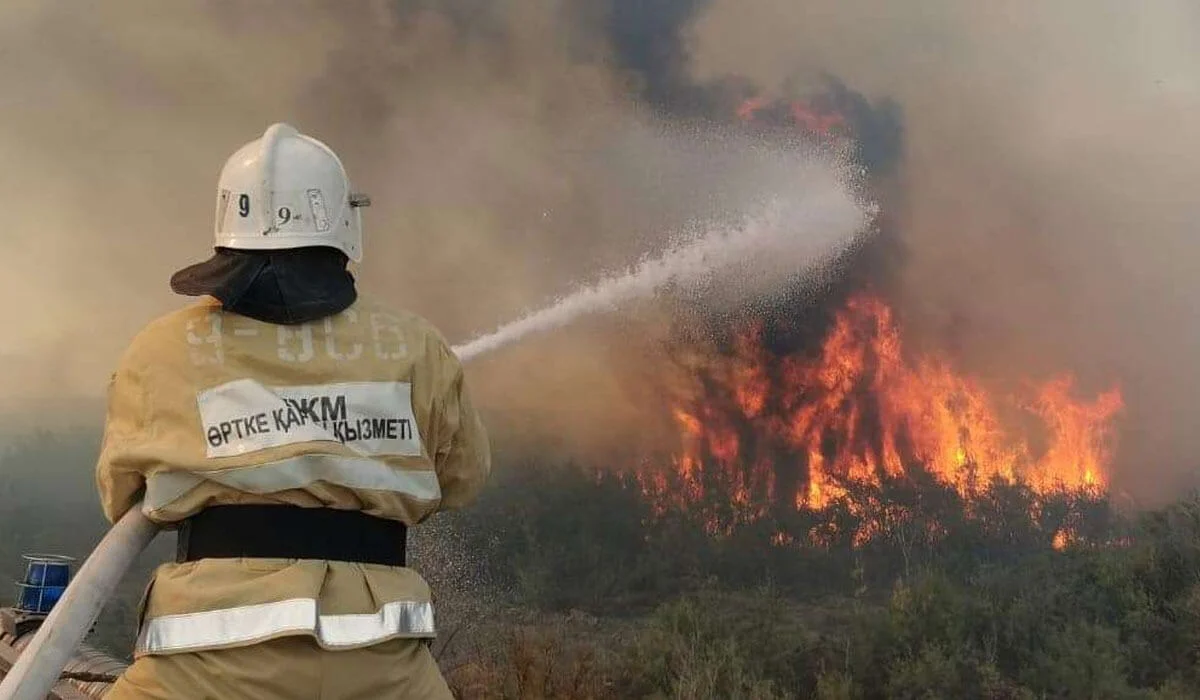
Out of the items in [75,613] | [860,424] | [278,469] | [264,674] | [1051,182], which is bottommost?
[264,674]

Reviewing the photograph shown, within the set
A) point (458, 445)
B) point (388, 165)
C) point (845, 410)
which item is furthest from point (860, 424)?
point (458, 445)

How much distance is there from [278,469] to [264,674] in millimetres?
396

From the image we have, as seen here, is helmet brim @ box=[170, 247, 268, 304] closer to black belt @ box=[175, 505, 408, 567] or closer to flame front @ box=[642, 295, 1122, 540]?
black belt @ box=[175, 505, 408, 567]

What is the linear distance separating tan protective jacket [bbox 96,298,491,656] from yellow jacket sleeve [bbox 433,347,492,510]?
0.11 metres

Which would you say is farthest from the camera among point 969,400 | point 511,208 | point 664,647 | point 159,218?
point 159,218

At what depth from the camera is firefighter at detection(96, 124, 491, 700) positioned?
2.13m

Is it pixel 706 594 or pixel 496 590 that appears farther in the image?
pixel 496 590

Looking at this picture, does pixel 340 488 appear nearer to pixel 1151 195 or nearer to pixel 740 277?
pixel 740 277

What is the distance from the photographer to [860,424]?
636 centimetres

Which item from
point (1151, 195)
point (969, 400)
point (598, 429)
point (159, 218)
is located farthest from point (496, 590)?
point (1151, 195)

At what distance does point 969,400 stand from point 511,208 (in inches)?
126

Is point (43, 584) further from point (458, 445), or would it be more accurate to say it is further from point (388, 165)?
point (388, 165)

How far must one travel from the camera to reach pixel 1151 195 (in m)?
6.42

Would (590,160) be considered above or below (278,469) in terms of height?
above
